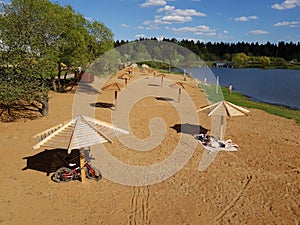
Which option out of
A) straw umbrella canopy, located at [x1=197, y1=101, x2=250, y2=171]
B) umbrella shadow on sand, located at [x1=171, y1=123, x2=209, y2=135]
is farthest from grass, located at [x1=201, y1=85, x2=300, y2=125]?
straw umbrella canopy, located at [x1=197, y1=101, x2=250, y2=171]

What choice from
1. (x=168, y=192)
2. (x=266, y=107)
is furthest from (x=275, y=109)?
(x=168, y=192)

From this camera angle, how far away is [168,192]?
26.0 ft

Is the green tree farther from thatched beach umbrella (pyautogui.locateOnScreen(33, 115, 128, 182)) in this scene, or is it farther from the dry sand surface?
thatched beach umbrella (pyautogui.locateOnScreen(33, 115, 128, 182))

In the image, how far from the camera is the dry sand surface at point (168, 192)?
6738 mm

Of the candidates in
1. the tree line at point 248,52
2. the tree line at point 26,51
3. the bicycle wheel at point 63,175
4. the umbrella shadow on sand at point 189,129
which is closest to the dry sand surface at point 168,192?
the bicycle wheel at point 63,175

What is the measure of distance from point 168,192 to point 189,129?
666cm

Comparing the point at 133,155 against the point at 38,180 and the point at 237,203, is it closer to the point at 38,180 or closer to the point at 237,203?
the point at 38,180

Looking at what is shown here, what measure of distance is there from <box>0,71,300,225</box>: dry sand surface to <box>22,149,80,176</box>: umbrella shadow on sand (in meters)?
0.24

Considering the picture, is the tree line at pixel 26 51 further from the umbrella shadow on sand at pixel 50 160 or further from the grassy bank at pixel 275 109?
the grassy bank at pixel 275 109

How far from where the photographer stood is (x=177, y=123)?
50.3 feet

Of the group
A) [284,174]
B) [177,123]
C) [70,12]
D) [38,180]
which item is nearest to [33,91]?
[38,180]

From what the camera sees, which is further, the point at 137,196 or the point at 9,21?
Result: the point at 9,21

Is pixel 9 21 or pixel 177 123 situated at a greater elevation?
pixel 9 21

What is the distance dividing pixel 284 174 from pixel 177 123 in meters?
7.09
